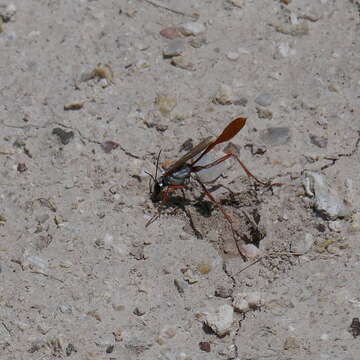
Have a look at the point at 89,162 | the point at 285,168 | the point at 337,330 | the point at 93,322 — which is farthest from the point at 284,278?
the point at 89,162

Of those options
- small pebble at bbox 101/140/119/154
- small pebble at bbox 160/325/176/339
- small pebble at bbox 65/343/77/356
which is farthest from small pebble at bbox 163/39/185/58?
small pebble at bbox 65/343/77/356

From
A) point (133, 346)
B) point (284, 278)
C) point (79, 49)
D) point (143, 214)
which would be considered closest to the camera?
point (133, 346)

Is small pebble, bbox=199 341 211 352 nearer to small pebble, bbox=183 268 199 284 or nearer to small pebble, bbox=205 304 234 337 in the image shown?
small pebble, bbox=205 304 234 337

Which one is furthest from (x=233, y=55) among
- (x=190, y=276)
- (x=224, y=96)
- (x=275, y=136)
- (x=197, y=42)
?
(x=190, y=276)

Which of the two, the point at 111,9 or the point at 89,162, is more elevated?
the point at 111,9

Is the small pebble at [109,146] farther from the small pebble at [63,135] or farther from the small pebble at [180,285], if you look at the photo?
the small pebble at [180,285]

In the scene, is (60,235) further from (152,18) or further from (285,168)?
(152,18)

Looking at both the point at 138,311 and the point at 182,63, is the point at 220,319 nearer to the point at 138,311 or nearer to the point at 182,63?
the point at 138,311
